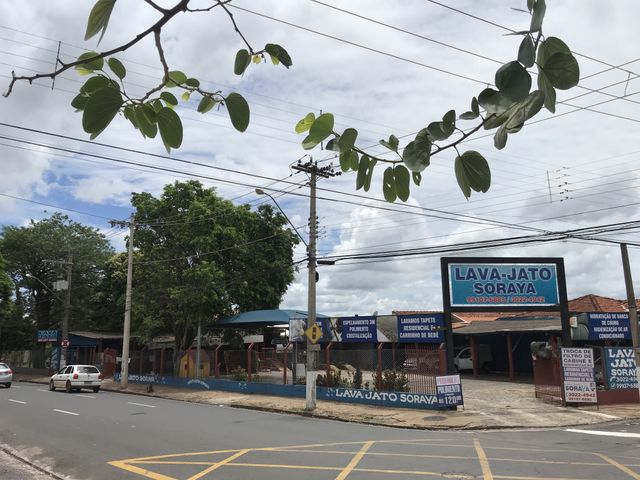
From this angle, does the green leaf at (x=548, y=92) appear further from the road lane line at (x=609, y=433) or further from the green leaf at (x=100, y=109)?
the road lane line at (x=609, y=433)

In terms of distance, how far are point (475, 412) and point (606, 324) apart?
37.0ft

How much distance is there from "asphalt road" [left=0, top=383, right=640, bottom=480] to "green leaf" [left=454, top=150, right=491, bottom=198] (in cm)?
761

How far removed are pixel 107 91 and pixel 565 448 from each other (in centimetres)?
1201

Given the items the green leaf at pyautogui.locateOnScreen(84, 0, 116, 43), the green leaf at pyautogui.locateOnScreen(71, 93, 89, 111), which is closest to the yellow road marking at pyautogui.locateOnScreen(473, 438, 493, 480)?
the green leaf at pyautogui.locateOnScreen(71, 93, 89, 111)

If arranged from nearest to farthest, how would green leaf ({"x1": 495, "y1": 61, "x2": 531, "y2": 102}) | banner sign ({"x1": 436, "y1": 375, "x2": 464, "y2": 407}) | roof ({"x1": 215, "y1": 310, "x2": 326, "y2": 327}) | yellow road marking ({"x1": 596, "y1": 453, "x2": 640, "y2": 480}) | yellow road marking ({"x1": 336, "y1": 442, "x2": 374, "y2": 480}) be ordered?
green leaf ({"x1": 495, "y1": 61, "x2": 531, "y2": 102}) → yellow road marking ({"x1": 596, "y1": 453, "x2": 640, "y2": 480}) → yellow road marking ({"x1": 336, "y1": 442, "x2": 374, "y2": 480}) → banner sign ({"x1": 436, "y1": 375, "x2": 464, "y2": 407}) → roof ({"x1": 215, "y1": 310, "x2": 326, "y2": 327})

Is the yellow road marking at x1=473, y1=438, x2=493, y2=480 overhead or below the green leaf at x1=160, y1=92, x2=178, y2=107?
below

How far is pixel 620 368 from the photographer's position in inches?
754

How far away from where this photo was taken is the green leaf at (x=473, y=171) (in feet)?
5.75

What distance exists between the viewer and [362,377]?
21938 mm

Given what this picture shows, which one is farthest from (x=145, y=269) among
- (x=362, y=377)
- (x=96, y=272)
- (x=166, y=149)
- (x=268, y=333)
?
(x=166, y=149)

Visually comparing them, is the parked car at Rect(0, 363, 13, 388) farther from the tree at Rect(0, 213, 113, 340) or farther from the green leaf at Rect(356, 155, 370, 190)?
the green leaf at Rect(356, 155, 370, 190)

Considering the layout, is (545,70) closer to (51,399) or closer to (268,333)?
(51,399)

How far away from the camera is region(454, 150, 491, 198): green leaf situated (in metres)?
1.75

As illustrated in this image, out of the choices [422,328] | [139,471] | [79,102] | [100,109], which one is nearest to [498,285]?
[422,328]
